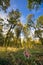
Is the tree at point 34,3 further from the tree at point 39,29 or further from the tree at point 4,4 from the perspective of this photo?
the tree at point 39,29

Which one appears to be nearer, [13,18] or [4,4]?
[4,4]

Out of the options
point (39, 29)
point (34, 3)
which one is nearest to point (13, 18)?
point (39, 29)

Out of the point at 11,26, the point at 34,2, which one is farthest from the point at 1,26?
the point at 34,2

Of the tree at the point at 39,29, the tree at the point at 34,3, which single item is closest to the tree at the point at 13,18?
the tree at the point at 39,29

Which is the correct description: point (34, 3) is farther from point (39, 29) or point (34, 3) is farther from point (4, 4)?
point (39, 29)

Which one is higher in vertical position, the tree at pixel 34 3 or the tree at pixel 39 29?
the tree at pixel 34 3

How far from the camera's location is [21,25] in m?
34.3

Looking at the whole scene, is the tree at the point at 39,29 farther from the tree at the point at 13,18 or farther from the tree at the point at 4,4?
the tree at the point at 4,4

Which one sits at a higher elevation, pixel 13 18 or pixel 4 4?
pixel 4 4

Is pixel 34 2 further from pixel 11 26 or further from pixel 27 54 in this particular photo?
pixel 11 26

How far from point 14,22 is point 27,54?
27.3 m

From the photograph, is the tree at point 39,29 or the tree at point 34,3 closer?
the tree at point 34,3

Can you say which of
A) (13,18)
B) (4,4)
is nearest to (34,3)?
(4,4)

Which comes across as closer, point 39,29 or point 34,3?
point 34,3
